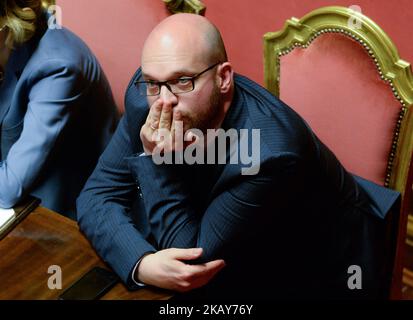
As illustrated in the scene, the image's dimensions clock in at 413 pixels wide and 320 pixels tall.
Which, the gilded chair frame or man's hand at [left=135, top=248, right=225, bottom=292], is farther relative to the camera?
the gilded chair frame

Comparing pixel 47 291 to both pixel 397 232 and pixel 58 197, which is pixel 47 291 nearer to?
pixel 58 197

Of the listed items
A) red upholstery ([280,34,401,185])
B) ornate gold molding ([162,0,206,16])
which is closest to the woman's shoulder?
ornate gold molding ([162,0,206,16])

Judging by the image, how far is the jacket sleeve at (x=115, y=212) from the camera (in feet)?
4.12

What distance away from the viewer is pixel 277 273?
1438 mm

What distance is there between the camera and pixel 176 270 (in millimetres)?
1160

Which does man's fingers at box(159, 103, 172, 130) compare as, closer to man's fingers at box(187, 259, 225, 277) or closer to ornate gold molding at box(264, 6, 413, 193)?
man's fingers at box(187, 259, 225, 277)

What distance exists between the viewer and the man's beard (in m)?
1.29

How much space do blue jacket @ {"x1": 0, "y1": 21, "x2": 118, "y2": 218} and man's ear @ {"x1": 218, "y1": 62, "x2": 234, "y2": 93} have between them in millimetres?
565

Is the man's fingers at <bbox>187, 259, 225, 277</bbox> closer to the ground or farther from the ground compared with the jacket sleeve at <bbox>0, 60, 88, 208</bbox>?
closer to the ground

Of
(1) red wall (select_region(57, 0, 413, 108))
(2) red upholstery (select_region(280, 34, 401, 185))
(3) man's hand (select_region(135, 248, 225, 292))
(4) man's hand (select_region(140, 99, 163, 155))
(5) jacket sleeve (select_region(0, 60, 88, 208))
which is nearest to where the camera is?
(3) man's hand (select_region(135, 248, 225, 292))

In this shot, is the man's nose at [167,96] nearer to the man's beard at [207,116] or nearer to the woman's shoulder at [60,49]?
the man's beard at [207,116]
